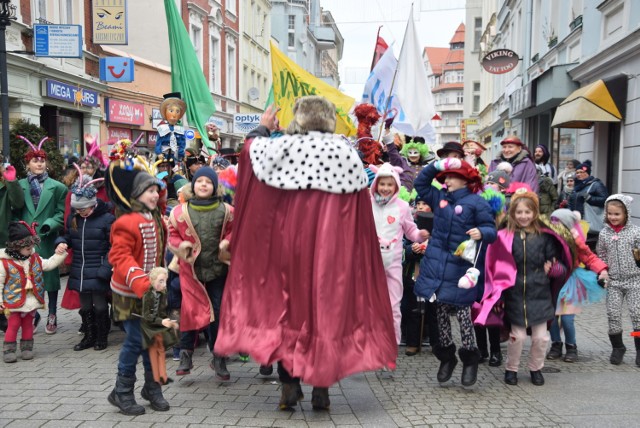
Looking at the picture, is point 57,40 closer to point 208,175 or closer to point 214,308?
point 208,175

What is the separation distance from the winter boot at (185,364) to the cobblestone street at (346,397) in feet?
0.23

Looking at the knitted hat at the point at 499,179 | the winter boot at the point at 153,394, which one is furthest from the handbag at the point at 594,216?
the winter boot at the point at 153,394

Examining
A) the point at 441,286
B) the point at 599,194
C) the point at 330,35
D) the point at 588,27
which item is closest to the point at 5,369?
the point at 441,286

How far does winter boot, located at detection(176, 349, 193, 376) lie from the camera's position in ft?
17.3

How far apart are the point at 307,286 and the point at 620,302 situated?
10.7 feet

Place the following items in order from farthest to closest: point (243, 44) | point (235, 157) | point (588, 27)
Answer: point (243, 44)
point (588, 27)
point (235, 157)

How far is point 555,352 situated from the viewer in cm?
612

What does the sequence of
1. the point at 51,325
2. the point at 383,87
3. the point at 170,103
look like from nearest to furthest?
the point at 51,325, the point at 170,103, the point at 383,87

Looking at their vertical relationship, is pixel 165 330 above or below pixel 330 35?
below

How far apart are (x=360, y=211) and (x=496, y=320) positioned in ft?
5.37

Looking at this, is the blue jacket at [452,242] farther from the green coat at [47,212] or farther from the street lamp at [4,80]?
the street lamp at [4,80]

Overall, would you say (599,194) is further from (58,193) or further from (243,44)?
(243,44)

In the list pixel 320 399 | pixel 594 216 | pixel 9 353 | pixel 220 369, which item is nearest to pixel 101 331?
pixel 9 353

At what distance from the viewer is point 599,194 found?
10297mm
